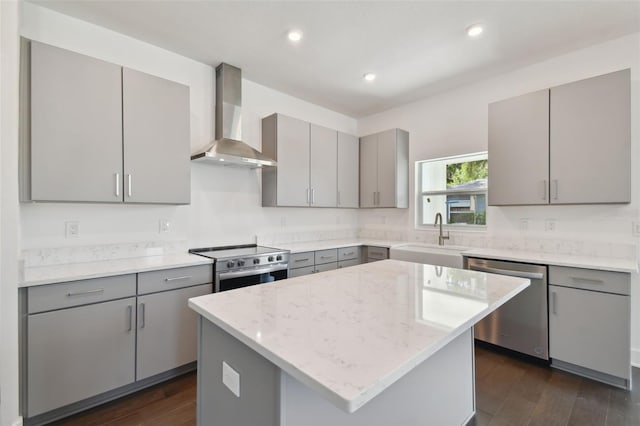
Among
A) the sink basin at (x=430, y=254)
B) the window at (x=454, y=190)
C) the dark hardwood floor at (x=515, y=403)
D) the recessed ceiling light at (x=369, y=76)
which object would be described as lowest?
the dark hardwood floor at (x=515, y=403)

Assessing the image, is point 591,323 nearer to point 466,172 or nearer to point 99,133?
point 466,172

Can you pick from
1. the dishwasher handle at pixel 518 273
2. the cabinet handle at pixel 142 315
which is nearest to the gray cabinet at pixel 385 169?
the dishwasher handle at pixel 518 273

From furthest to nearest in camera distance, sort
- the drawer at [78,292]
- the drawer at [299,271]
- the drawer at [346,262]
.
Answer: the drawer at [346,262], the drawer at [299,271], the drawer at [78,292]

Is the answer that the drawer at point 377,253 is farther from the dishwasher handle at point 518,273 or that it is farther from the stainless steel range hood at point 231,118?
the stainless steel range hood at point 231,118

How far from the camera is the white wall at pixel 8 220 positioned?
1.64 meters

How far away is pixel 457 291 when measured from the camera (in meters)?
1.45

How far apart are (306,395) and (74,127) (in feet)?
7.65

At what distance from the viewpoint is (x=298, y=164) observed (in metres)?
3.59

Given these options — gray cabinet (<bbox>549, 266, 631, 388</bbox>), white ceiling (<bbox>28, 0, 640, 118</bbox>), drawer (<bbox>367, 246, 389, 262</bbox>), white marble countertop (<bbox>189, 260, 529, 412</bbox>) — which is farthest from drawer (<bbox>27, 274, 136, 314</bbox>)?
gray cabinet (<bbox>549, 266, 631, 388</bbox>)

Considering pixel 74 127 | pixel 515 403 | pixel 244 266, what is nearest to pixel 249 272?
pixel 244 266

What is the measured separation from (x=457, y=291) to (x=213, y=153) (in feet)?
7.34

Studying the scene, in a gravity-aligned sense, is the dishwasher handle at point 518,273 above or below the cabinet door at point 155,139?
below

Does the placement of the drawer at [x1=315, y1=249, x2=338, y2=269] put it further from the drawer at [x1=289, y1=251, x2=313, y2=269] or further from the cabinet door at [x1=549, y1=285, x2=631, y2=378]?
the cabinet door at [x1=549, y1=285, x2=631, y2=378]

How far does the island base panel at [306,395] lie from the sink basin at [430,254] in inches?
52.5
